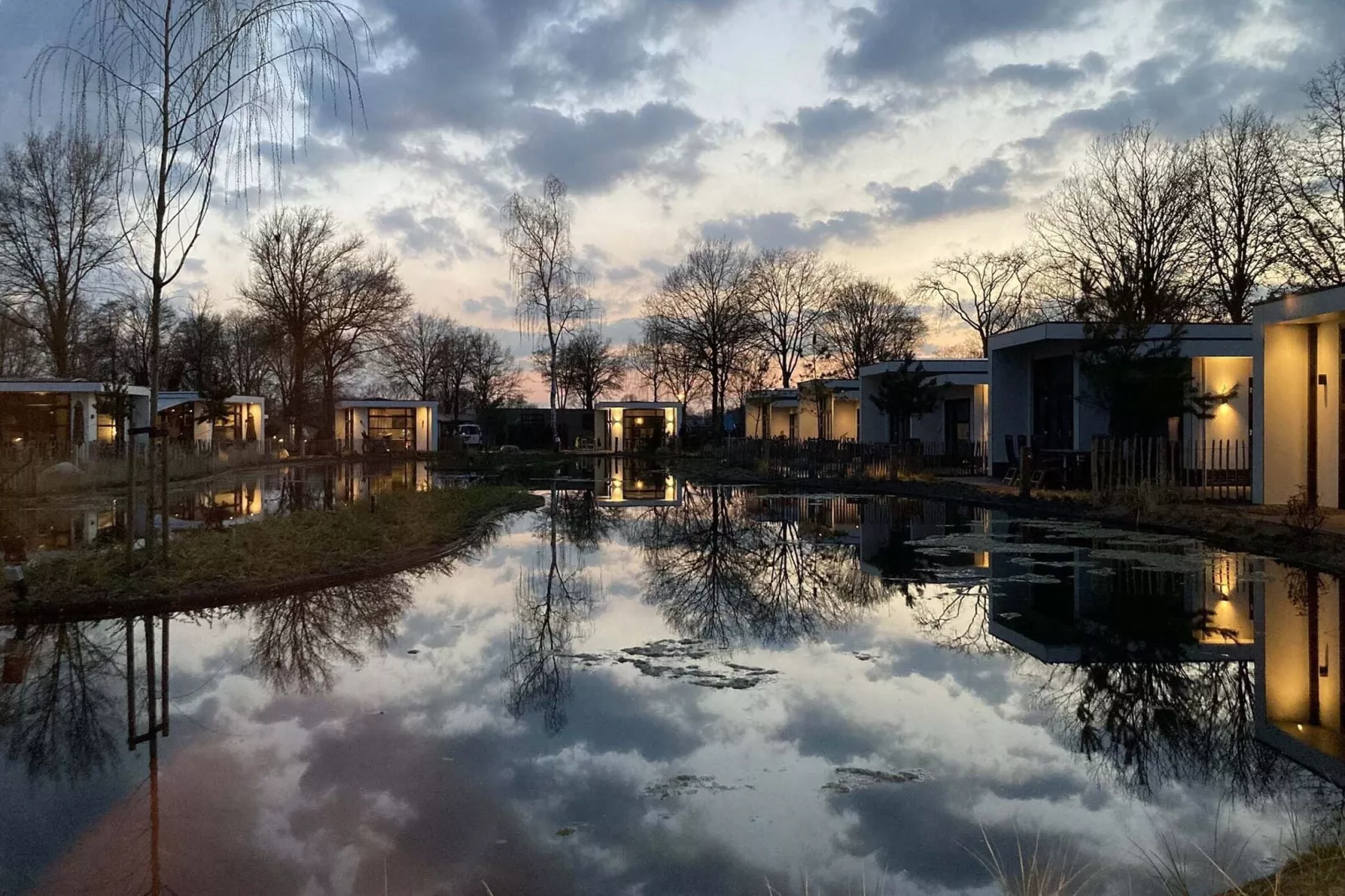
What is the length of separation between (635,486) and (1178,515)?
17829 mm

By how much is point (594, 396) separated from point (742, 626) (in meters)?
63.7

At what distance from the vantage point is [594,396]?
7219cm

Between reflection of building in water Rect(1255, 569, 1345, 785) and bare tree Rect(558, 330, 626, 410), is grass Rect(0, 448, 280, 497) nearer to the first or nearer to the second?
reflection of building in water Rect(1255, 569, 1345, 785)

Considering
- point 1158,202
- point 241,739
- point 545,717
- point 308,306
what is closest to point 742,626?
point 545,717

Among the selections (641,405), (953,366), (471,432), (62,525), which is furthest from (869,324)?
(62,525)

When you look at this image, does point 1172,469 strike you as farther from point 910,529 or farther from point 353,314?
point 353,314

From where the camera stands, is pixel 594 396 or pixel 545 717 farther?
pixel 594 396

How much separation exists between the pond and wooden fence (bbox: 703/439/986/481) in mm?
17850

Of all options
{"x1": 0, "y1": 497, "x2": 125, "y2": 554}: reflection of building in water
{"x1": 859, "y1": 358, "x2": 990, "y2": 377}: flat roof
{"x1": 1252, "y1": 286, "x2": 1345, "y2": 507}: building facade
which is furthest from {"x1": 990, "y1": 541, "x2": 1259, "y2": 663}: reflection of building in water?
{"x1": 859, "y1": 358, "x2": 990, "y2": 377}: flat roof

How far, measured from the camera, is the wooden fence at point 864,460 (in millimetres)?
28875

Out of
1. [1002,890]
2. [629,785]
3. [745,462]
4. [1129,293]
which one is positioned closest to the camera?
[1002,890]

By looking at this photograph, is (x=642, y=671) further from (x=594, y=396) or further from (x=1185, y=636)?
(x=594, y=396)

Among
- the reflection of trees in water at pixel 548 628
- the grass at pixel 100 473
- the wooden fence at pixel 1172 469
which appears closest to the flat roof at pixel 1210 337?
the wooden fence at pixel 1172 469

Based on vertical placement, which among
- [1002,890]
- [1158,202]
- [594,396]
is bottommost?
[1002,890]
